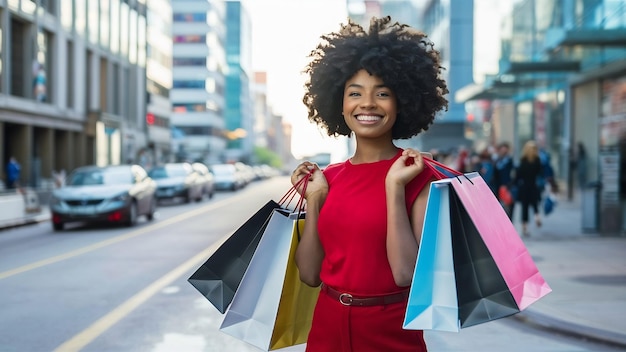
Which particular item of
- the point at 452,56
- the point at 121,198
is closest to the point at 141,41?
the point at 452,56

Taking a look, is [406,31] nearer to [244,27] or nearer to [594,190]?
[594,190]

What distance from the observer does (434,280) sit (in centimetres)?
245

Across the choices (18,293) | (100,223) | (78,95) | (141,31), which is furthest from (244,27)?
(18,293)

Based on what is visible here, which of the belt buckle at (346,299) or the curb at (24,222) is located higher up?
the belt buckle at (346,299)

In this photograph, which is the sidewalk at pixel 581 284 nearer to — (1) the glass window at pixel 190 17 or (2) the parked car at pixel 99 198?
(2) the parked car at pixel 99 198

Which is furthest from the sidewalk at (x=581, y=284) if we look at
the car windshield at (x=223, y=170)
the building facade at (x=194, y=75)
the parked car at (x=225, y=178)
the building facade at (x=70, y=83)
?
the building facade at (x=194, y=75)

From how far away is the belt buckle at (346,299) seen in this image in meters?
2.64

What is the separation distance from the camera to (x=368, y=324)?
8.59 ft

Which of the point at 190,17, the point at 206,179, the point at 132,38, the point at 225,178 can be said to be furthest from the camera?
the point at 190,17

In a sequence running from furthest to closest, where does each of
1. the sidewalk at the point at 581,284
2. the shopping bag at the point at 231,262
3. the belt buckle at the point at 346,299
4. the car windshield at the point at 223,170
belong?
1. the car windshield at the point at 223,170
2. the sidewalk at the point at 581,284
3. the shopping bag at the point at 231,262
4. the belt buckle at the point at 346,299

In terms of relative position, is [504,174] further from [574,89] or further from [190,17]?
[190,17]

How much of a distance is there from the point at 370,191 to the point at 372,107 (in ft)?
1.03

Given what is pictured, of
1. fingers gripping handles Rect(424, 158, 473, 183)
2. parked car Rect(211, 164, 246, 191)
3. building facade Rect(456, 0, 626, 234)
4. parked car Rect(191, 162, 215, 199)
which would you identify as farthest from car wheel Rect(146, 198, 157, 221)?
parked car Rect(211, 164, 246, 191)

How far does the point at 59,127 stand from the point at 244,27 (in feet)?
374
